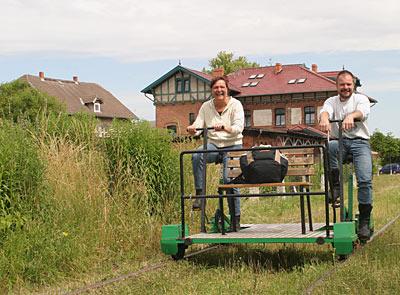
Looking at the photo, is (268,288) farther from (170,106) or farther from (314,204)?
(170,106)

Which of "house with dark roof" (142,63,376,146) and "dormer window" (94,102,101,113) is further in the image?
"dormer window" (94,102,101,113)

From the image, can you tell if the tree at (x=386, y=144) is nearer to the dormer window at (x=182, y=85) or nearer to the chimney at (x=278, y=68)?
the chimney at (x=278, y=68)

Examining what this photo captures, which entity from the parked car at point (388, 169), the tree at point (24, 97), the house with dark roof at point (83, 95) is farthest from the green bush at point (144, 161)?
the parked car at point (388, 169)

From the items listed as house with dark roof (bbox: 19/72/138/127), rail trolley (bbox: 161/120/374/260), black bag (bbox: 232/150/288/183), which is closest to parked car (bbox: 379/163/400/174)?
house with dark roof (bbox: 19/72/138/127)

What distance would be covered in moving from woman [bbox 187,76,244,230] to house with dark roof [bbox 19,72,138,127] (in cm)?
5883

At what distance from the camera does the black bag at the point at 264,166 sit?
20.0 feet

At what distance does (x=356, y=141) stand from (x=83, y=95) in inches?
2717

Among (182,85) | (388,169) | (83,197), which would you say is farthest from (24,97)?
(388,169)

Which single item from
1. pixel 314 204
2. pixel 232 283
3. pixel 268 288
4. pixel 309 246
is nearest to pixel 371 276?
pixel 268 288

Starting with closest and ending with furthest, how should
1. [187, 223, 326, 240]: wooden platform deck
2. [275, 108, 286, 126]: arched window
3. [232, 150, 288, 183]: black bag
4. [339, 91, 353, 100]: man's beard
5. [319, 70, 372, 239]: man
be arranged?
[187, 223, 326, 240]: wooden platform deck, [232, 150, 288, 183]: black bag, [319, 70, 372, 239]: man, [339, 91, 353, 100]: man's beard, [275, 108, 286, 126]: arched window

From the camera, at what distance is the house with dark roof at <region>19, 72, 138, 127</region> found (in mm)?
68319

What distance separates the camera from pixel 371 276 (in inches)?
199

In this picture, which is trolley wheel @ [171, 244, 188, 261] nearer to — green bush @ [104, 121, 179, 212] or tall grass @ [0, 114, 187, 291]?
tall grass @ [0, 114, 187, 291]

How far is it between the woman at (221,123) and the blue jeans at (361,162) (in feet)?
3.98
